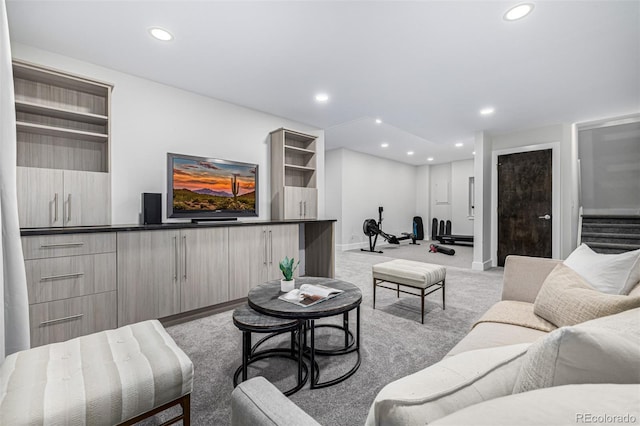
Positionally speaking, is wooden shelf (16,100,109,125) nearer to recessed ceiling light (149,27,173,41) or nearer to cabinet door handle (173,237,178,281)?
recessed ceiling light (149,27,173,41)

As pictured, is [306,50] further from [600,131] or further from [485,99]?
[600,131]

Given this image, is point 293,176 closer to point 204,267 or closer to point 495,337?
point 204,267

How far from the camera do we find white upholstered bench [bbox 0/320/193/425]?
866 millimetres

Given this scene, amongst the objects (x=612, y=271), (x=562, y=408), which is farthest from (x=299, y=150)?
(x=562, y=408)

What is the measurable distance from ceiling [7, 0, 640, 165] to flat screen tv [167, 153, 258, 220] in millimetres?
913

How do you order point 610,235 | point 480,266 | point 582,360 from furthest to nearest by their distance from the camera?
point 480,266, point 610,235, point 582,360

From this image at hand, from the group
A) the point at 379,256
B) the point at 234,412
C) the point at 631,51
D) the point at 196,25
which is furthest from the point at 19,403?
the point at 379,256

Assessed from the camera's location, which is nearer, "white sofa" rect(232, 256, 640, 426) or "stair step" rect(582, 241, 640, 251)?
"white sofa" rect(232, 256, 640, 426)

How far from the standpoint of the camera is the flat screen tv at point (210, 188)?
3121 millimetres

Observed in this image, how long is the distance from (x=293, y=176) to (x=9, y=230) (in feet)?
11.1

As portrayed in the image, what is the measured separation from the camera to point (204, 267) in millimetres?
2852

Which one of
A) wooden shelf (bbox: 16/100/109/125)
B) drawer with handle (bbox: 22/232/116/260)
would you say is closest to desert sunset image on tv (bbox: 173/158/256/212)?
wooden shelf (bbox: 16/100/109/125)

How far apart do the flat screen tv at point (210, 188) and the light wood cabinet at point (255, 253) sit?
0.51 metres

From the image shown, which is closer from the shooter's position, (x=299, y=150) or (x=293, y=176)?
(x=299, y=150)
